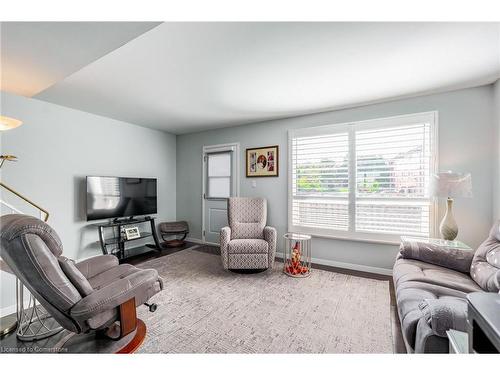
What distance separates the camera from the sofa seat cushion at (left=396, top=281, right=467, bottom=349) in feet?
3.95

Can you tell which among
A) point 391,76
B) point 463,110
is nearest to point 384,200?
point 463,110

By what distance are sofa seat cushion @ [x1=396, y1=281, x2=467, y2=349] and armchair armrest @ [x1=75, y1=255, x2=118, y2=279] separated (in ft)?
7.63

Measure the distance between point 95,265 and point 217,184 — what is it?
2632mm

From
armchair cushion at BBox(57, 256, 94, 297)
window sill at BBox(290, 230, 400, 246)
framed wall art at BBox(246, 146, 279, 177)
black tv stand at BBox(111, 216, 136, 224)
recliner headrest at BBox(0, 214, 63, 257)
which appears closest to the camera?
recliner headrest at BBox(0, 214, 63, 257)

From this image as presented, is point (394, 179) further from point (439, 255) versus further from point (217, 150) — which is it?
point (217, 150)

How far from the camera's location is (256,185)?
3834 mm

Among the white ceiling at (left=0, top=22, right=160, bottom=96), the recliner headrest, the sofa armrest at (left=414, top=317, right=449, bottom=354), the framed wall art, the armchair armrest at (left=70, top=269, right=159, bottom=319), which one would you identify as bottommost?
the sofa armrest at (left=414, top=317, right=449, bottom=354)

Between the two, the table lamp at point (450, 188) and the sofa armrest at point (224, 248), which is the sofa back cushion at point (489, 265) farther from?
the sofa armrest at point (224, 248)

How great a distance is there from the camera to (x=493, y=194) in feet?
7.58

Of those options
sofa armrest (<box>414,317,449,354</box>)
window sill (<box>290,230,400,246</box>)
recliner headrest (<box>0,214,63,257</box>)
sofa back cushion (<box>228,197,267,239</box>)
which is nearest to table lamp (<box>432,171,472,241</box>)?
window sill (<box>290,230,400,246</box>)

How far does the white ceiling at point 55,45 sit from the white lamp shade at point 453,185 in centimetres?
285

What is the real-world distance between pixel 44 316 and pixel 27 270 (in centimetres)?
136

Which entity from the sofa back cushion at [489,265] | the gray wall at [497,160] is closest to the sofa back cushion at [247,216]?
the sofa back cushion at [489,265]

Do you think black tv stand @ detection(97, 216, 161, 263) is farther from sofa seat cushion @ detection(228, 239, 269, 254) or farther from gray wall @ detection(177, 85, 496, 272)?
gray wall @ detection(177, 85, 496, 272)
